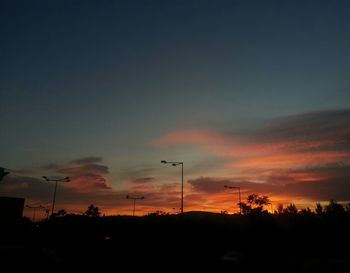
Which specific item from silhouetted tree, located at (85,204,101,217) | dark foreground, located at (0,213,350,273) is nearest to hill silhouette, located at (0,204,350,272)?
dark foreground, located at (0,213,350,273)

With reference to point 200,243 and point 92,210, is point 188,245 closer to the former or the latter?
point 200,243

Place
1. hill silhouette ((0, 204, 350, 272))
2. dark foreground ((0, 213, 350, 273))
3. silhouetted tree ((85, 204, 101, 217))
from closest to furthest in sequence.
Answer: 1. dark foreground ((0, 213, 350, 273))
2. hill silhouette ((0, 204, 350, 272))
3. silhouetted tree ((85, 204, 101, 217))

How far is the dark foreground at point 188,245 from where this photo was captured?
626 inches

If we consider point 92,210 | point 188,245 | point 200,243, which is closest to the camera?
point 188,245

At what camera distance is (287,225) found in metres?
51.1

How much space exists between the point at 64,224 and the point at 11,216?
25.2 m

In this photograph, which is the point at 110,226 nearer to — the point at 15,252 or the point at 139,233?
the point at 139,233

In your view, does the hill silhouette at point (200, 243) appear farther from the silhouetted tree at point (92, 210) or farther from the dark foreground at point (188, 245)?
the silhouetted tree at point (92, 210)

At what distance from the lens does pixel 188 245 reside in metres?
36.3

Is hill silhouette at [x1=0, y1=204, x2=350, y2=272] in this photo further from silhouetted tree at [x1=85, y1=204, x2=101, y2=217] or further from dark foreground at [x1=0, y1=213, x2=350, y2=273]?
silhouetted tree at [x1=85, y1=204, x2=101, y2=217]

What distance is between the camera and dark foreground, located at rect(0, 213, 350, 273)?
15.9 meters

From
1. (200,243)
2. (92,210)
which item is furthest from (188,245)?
(92,210)

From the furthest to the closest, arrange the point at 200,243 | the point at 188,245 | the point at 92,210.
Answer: the point at 92,210
the point at 200,243
the point at 188,245

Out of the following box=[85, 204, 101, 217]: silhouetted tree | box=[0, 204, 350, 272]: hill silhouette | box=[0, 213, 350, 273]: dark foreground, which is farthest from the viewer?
box=[85, 204, 101, 217]: silhouetted tree
